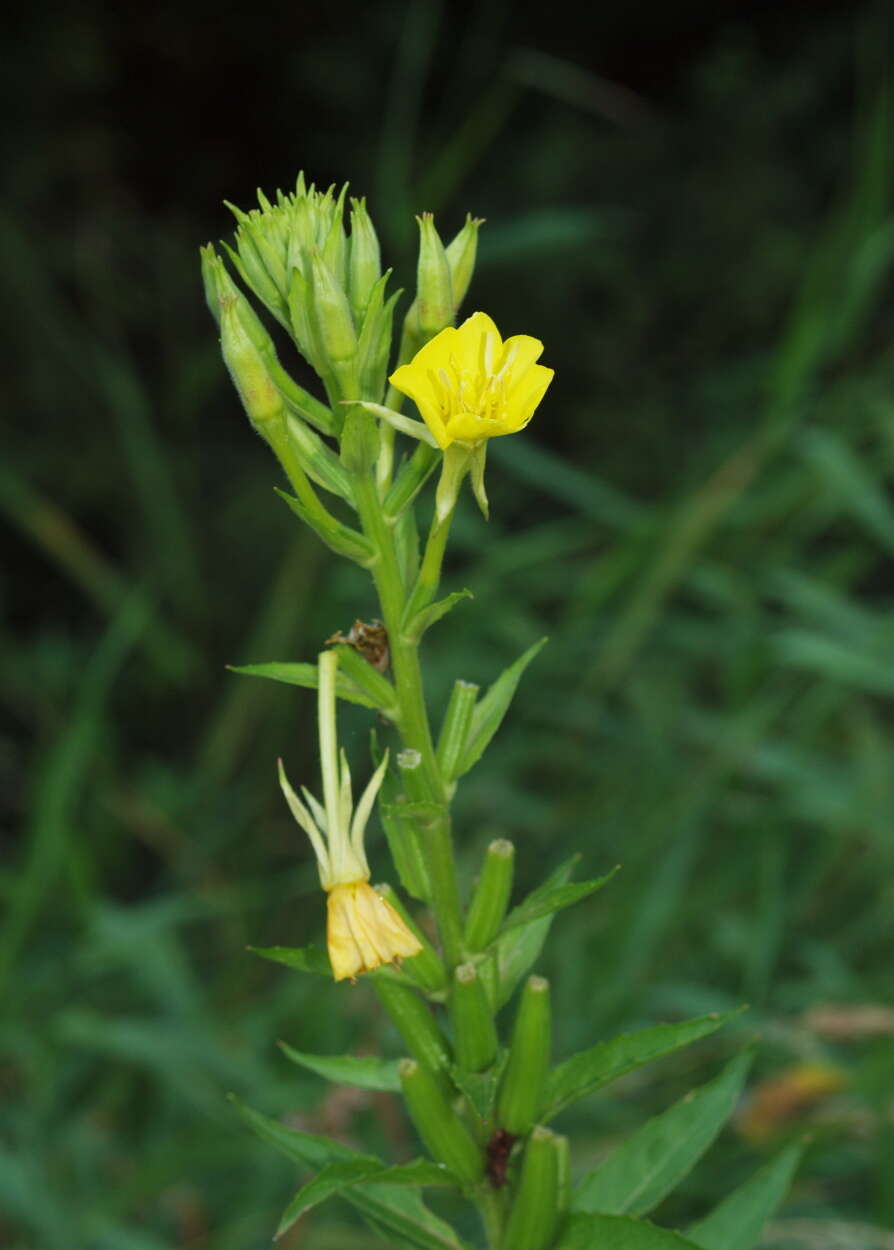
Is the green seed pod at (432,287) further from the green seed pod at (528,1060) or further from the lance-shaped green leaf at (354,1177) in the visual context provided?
the lance-shaped green leaf at (354,1177)

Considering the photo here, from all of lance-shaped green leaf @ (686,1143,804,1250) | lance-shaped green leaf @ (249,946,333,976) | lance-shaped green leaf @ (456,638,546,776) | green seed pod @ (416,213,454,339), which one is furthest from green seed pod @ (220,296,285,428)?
lance-shaped green leaf @ (686,1143,804,1250)

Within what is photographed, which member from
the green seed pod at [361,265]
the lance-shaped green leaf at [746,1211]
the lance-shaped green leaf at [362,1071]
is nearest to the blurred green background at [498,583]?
the lance-shaped green leaf at [746,1211]

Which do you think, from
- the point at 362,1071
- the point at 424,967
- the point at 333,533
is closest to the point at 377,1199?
the point at 362,1071

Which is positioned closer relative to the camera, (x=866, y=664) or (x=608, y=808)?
(x=866, y=664)

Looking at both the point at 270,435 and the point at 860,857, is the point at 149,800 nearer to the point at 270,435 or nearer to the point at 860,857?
the point at 860,857

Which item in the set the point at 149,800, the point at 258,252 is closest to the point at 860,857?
the point at 149,800

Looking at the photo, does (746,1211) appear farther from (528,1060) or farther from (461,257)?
(461,257)
